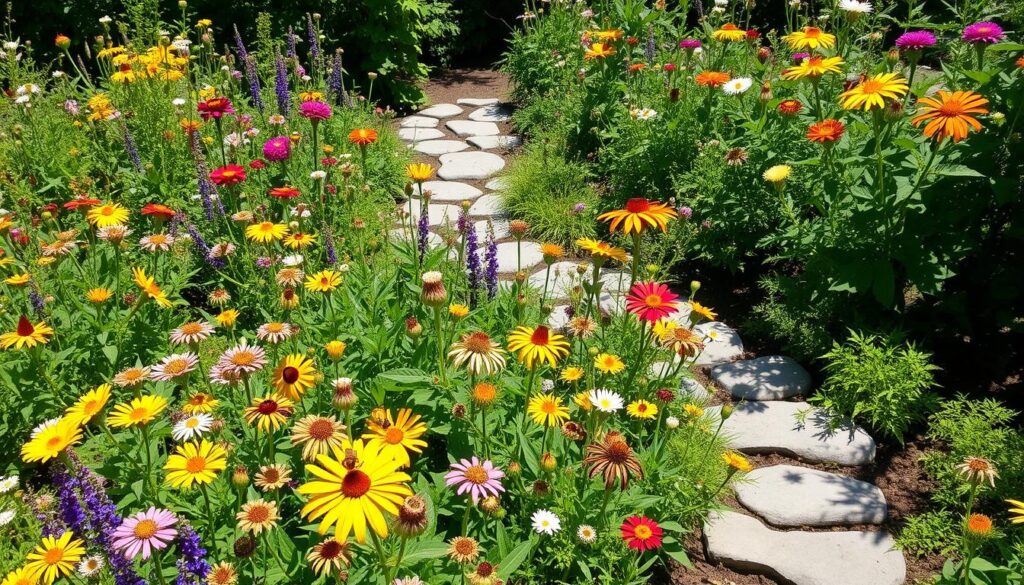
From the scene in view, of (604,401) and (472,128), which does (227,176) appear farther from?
(472,128)

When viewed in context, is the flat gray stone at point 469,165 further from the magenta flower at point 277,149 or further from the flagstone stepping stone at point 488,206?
the magenta flower at point 277,149

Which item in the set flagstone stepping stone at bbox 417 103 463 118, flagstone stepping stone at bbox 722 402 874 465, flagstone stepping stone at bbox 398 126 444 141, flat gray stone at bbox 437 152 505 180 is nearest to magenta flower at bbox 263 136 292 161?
flat gray stone at bbox 437 152 505 180

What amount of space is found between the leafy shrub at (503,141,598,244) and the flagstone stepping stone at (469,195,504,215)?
7 cm

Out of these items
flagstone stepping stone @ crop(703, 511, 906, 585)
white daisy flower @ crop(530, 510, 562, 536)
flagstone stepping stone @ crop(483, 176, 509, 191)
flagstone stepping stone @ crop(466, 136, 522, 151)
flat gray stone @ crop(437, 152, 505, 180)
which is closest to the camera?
white daisy flower @ crop(530, 510, 562, 536)

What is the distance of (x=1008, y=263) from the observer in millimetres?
2529

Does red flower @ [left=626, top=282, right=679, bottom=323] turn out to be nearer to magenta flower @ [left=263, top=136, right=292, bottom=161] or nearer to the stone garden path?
the stone garden path

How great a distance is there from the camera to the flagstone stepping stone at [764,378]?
8.82ft

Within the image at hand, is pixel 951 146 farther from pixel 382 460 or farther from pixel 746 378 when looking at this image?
pixel 382 460

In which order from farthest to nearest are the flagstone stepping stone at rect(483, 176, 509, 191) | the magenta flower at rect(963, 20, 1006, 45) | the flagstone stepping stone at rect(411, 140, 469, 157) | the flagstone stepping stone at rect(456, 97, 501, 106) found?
1. the flagstone stepping stone at rect(456, 97, 501, 106)
2. the flagstone stepping stone at rect(411, 140, 469, 157)
3. the flagstone stepping stone at rect(483, 176, 509, 191)
4. the magenta flower at rect(963, 20, 1006, 45)

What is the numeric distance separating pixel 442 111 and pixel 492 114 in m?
0.54

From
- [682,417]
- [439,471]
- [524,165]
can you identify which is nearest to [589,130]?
[524,165]

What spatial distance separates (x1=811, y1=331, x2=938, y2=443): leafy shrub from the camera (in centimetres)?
234

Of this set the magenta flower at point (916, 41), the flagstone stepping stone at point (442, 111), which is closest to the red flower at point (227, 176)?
the magenta flower at point (916, 41)

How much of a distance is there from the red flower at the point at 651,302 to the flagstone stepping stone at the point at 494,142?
157 inches
